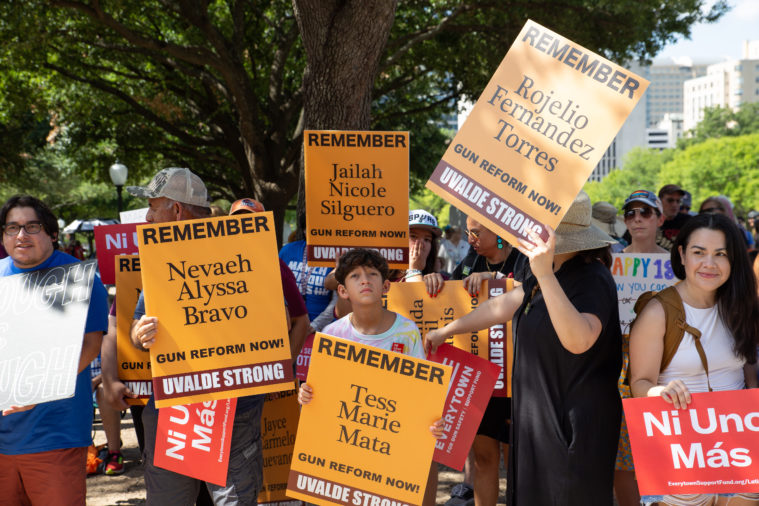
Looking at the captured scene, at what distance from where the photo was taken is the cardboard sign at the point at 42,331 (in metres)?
3.24

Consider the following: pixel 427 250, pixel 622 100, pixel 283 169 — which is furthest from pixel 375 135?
pixel 283 169

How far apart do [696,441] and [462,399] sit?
1419mm

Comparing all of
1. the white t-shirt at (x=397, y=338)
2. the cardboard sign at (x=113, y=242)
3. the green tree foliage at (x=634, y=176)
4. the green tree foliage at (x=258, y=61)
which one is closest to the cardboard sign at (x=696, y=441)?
the white t-shirt at (x=397, y=338)

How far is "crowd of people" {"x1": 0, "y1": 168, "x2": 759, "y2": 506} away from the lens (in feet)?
9.52

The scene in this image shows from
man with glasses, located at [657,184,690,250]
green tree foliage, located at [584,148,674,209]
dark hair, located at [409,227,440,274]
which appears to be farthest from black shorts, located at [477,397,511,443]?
green tree foliage, located at [584,148,674,209]

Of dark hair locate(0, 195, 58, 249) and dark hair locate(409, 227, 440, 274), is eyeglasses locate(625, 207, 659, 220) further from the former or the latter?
dark hair locate(0, 195, 58, 249)

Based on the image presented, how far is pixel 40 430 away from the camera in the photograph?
11.3 feet

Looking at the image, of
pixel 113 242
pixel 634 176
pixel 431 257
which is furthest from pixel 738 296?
pixel 634 176

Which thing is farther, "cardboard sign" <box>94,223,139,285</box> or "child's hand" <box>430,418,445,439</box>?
"cardboard sign" <box>94,223,139,285</box>

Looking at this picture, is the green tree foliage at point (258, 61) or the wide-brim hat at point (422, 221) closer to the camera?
the wide-brim hat at point (422, 221)

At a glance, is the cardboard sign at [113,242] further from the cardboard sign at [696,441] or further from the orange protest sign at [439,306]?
the cardboard sign at [696,441]

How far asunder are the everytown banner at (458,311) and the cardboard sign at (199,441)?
136 cm

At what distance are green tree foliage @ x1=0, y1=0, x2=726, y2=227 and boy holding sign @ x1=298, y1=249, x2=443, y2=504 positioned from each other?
3.11 meters

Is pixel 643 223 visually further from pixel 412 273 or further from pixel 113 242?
pixel 113 242
